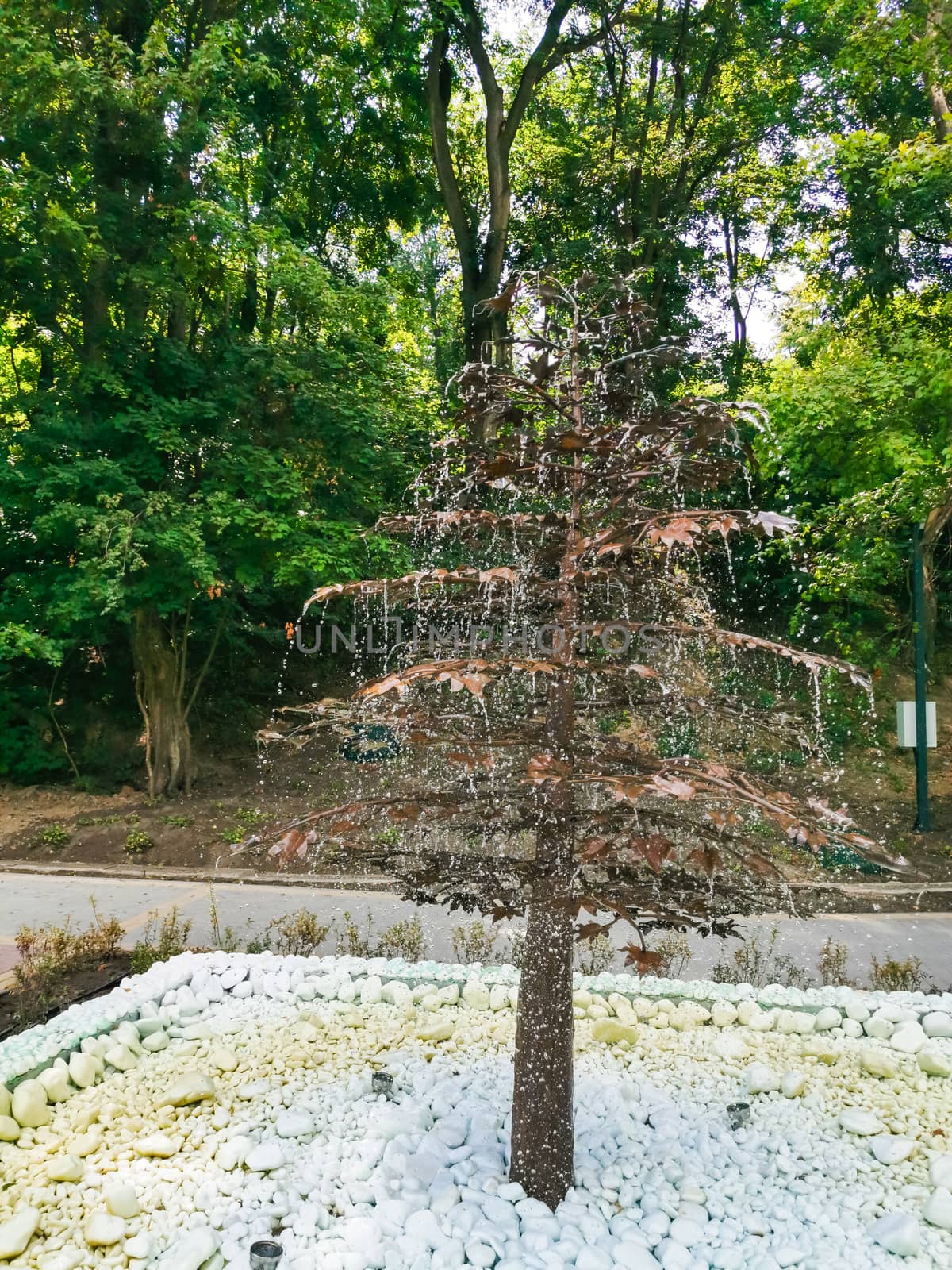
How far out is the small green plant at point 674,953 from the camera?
13.6 ft

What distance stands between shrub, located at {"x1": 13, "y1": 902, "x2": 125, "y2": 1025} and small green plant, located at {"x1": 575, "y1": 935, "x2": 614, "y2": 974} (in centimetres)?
250

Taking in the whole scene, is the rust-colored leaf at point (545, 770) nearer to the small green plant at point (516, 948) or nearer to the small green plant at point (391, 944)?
the small green plant at point (516, 948)

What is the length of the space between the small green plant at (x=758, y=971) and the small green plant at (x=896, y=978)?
0.32 meters

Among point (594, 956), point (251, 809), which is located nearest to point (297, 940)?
point (594, 956)

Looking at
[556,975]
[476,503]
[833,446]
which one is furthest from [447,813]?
[833,446]

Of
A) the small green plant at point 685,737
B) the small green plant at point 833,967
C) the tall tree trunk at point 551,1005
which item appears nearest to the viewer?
the tall tree trunk at point 551,1005

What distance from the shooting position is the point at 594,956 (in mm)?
4219

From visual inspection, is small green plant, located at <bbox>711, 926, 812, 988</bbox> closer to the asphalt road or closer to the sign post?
the asphalt road

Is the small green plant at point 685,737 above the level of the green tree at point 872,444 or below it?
below

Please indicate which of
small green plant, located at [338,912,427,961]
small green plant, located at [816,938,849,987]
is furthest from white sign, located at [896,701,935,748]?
small green plant, located at [338,912,427,961]

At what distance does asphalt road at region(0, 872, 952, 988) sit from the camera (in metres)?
4.78

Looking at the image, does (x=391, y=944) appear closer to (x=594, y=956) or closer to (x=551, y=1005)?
(x=594, y=956)

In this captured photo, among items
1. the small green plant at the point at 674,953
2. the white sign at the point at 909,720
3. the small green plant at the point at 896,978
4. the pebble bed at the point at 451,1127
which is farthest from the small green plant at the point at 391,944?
the white sign at the point at 909,720

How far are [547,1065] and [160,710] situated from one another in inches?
296
